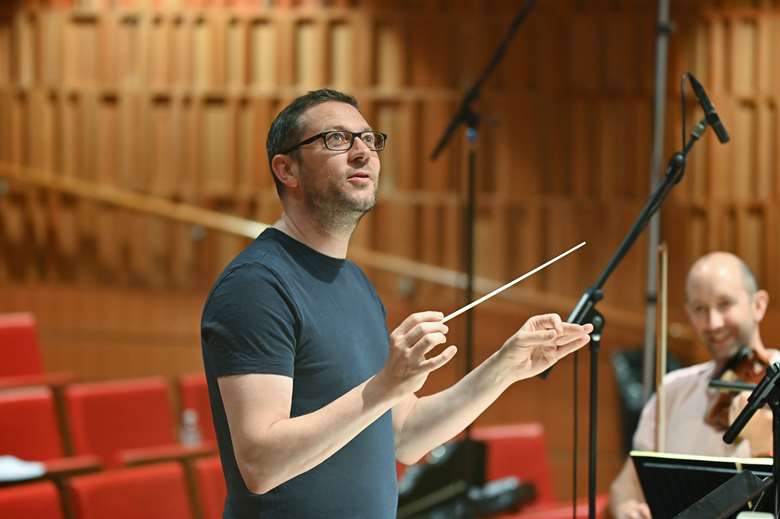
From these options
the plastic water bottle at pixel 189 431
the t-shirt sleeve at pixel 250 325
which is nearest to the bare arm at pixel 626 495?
the t-shirt sleeve at pixel 250 325

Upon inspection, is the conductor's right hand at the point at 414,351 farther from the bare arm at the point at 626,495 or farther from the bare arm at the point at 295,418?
the bare arm at the point at 626,495

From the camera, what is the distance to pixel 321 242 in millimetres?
1351

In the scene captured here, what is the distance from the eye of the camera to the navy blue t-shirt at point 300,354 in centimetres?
120

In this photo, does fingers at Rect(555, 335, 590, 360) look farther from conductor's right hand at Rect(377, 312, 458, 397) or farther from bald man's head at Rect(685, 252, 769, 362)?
bald man's head at Rect(685, 252, 769, 362)

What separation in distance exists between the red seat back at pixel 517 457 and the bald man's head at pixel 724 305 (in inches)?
42.9

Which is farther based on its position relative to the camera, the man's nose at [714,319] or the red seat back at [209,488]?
the red seat back at [209,488]

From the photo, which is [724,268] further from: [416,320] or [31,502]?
[31,502]

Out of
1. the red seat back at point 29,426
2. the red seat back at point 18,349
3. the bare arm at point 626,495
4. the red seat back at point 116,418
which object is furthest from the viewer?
the red seat back at point 18,349

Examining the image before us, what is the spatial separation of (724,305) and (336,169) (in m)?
0.98

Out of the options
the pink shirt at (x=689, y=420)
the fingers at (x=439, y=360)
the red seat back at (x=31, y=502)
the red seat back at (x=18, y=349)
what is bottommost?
the red seat back at (x=31, y=502)

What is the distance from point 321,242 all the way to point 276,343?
196 millimetres

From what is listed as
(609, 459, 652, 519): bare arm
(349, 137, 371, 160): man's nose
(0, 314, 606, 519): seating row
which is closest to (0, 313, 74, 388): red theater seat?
(0, 314, 606, 519): seating row

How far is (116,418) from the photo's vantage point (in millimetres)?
3049

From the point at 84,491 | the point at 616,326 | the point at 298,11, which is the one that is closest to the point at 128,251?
the point at 298,11
